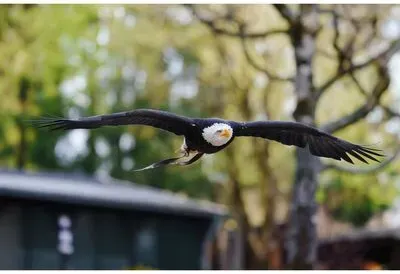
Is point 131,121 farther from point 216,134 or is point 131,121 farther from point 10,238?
point 10,238

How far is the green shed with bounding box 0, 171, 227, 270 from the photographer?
11.2 meters

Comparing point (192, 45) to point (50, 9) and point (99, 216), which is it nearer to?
point (50, 9)

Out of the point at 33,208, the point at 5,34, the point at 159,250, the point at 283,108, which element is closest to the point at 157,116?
the point at 33,208

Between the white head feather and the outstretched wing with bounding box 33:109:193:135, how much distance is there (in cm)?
10

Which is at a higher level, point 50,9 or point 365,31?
point 50,9

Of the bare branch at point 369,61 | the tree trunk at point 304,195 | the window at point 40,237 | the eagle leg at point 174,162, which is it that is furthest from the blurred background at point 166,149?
the eagle leg at point 174,162

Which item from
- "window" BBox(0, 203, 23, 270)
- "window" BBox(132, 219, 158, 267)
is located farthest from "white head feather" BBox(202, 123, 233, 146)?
"window" BBox(132, 219, 158, 267)

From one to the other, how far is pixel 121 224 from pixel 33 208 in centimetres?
170

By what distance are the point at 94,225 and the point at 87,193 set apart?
68 cm

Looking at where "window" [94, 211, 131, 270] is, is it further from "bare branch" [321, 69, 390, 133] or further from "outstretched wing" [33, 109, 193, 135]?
"outstretched wing" [33, 109, 193, 135]

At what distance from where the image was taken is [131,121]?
347 cm

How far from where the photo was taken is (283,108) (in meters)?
16.0

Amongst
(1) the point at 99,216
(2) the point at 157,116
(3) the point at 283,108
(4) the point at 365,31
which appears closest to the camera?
(2) the point at 157,116

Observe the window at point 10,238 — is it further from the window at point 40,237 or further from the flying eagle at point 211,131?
the flying eagle at point 211,131
